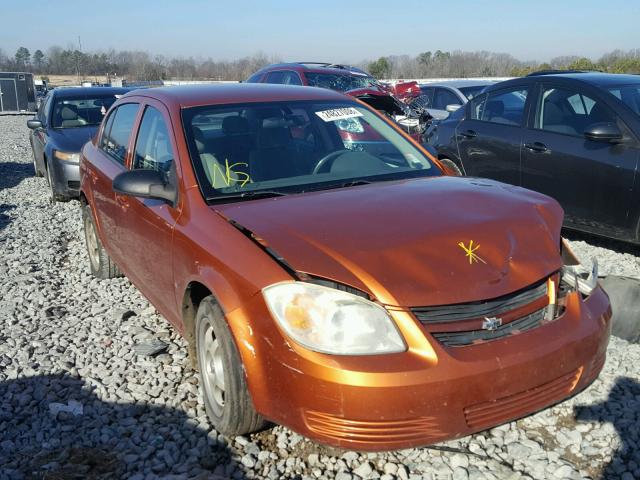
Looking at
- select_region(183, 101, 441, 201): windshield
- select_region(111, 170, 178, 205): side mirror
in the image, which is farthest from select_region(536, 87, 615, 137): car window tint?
select_region(111, 170, 178, 205): side mirror

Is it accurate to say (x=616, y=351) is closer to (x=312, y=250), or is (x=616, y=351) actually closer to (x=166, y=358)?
(x=312, y=250)

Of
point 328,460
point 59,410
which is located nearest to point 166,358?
point 59,410

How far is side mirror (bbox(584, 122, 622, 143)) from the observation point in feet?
17.8

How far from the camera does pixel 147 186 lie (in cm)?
337

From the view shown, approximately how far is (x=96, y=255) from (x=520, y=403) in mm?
4362

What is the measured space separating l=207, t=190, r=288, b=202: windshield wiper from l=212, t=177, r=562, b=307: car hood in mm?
83

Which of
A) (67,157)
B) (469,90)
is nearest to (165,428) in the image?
(67,157)

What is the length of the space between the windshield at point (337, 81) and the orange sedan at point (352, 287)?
6.99 m

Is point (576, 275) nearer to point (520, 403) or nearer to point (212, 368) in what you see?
point (520, 403)

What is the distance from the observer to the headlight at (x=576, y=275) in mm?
2818

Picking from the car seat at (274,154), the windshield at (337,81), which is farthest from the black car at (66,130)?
the car seat at (274,154)

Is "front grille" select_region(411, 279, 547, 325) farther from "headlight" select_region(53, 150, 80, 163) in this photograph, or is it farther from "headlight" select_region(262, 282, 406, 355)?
"headlight" select_region(53, 150, 80, 163)

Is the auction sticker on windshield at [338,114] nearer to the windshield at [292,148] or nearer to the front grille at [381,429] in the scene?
the windshield at [292,148]

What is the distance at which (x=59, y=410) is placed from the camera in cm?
342
